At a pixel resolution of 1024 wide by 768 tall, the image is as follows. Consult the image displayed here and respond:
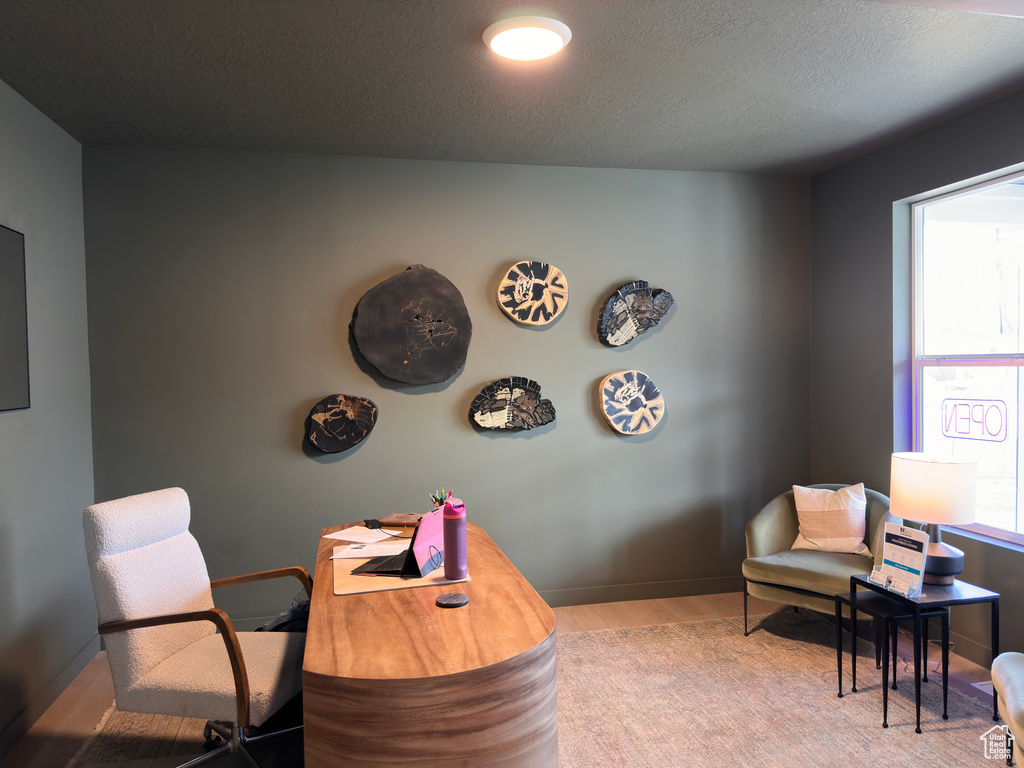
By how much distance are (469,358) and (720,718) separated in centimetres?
223

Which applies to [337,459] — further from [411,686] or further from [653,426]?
[411,686]

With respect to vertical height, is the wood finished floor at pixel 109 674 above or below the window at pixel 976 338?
below

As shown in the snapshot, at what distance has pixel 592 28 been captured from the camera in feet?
7.64

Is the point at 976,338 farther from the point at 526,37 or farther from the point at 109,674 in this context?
the point at 109,674

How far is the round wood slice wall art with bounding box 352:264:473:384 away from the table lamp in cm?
234

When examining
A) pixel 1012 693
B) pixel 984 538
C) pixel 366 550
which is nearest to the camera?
pixel 1012 693

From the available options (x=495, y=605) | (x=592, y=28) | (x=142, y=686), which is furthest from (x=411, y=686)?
(x=592, y=28)

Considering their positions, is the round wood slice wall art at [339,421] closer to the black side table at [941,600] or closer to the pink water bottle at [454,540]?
the pink water bottle at [454,540]

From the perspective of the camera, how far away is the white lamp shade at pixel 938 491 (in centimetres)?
275

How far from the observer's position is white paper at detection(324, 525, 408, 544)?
2.66m

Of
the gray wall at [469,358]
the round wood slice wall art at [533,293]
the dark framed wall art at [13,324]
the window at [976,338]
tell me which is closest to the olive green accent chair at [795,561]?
the window at [976,338]

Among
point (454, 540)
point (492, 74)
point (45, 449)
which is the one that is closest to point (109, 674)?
point (45, 449)

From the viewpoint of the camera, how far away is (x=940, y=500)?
9.12 feet

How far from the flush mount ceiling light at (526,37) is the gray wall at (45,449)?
2.05m
